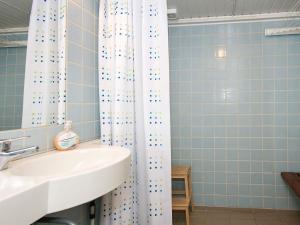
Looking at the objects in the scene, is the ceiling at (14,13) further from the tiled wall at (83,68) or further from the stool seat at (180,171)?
the stool seat at (180,171)

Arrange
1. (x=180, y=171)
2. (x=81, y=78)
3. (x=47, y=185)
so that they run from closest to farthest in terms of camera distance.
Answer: (x=47, y=185), (x=81, y=78), (x=180, y=171)

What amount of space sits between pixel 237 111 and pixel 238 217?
3.70 feet

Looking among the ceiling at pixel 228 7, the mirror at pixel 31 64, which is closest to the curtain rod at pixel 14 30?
the mirror at pixel 31 64

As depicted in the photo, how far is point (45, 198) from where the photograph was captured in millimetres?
659

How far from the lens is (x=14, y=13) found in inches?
43.4

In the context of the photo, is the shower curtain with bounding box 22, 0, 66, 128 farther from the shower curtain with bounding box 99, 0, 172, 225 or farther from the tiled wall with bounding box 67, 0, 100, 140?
the shower curtain with bounding box 99, 0, 172, 225

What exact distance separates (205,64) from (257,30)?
0.67 metres

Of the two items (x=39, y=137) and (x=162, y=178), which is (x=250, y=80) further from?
(x=39, y=137)

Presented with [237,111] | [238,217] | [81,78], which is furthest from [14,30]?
[238,217]

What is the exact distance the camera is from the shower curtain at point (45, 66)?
1.19 m

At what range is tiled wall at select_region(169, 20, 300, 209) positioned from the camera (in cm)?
257

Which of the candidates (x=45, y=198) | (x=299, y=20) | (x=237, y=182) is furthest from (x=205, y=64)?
(x=45, y=198)

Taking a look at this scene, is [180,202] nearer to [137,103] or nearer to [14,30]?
[137,103]

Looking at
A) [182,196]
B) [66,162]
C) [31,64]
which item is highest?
[31,64]
